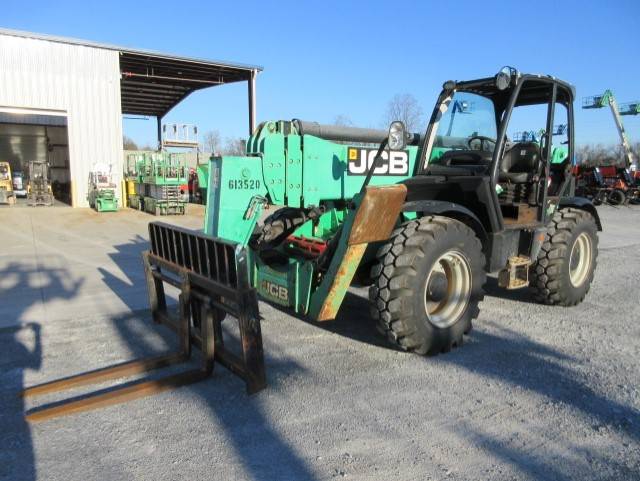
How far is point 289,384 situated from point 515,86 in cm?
357

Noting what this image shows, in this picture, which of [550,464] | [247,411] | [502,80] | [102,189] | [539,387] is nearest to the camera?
[550,464]

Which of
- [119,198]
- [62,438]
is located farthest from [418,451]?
[119,198]

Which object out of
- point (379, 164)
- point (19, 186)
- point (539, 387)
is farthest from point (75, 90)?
point (539, 387)

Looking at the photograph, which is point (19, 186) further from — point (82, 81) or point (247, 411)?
point (247, 411)

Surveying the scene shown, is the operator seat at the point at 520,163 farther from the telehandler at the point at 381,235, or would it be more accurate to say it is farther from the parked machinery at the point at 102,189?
the parked machinery at the point at 102,189

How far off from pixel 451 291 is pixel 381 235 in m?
0.99

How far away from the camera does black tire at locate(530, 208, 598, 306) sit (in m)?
5.34

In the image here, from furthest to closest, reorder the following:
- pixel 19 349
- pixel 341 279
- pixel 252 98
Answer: pixel 252 98, pixel 19 349, pixel 341 279

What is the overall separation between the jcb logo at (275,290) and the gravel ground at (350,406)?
0.49m

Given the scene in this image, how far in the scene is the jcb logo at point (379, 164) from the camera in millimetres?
4691

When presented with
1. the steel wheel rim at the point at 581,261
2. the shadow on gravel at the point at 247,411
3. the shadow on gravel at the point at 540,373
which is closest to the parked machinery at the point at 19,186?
the shadow on gravel at the point at 247,411

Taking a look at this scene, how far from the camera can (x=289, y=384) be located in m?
3.60

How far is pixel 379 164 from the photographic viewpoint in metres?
5.03

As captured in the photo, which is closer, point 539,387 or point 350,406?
point 350,406
